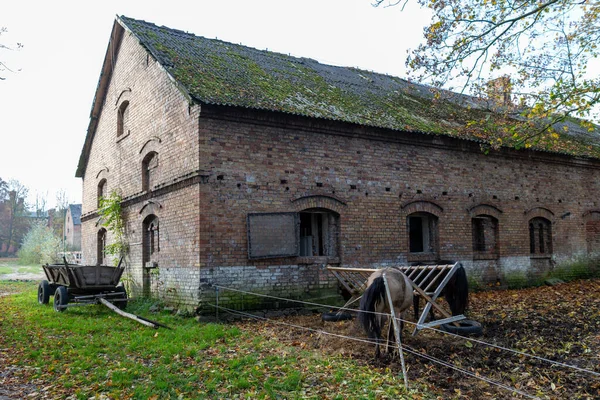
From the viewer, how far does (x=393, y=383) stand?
6.23 metres

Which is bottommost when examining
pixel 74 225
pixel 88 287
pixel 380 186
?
pixel 88 287

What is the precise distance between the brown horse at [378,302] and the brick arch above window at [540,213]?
35.7ft

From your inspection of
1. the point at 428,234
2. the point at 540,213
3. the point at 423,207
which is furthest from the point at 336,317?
the point at 540,213

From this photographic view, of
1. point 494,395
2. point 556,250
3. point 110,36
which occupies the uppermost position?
point 110,36

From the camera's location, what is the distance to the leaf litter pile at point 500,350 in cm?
615

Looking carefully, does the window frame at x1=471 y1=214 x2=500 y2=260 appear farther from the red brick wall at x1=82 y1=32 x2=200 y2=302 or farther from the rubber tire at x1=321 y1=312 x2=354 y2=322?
the red brick wall at x1=82 y1=32 x2=200 y2=302

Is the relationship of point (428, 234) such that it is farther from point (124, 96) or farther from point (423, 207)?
point (124, 96)

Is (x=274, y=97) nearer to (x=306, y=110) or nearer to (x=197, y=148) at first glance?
(x=306, y=110)

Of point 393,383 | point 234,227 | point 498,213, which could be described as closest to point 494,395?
point 393,383

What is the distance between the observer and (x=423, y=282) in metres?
9.09

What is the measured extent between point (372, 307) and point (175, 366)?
3.06 m

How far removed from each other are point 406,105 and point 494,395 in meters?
12.1

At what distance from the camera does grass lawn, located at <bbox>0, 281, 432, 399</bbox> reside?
6172 mm

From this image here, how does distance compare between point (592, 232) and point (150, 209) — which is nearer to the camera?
point (150, 209)
